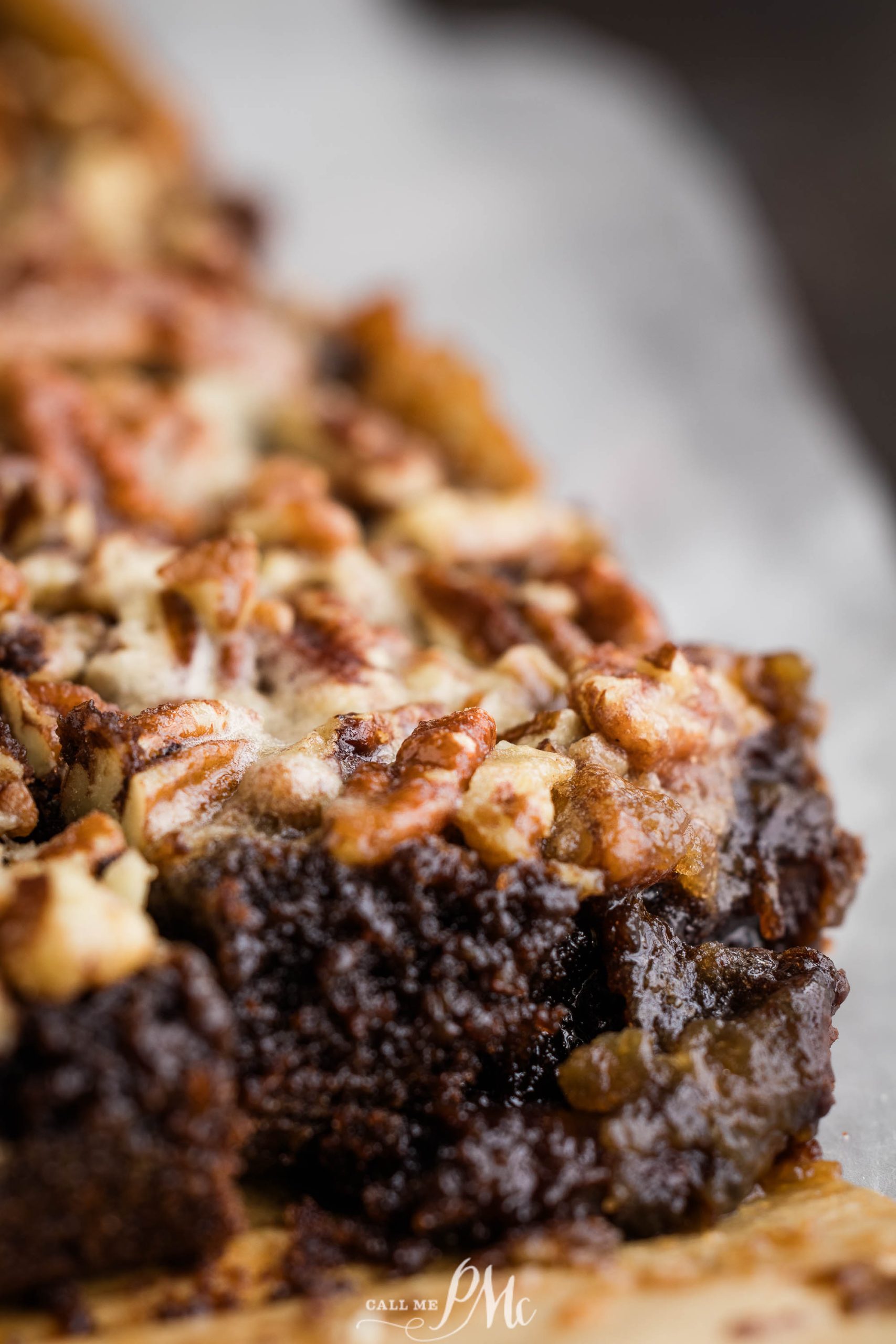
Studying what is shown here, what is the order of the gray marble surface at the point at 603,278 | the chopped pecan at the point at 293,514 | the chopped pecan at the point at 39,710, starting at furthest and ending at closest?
the gray marble surface at the point at 603,278 < the chopped pecan at the point at 293,514 < the chopped pecan at the point at 39,710

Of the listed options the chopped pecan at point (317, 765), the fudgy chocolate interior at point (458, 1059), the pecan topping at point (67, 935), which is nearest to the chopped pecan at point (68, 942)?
the pecan topping at point (67, 935)

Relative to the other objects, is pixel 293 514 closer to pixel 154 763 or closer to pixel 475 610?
pixel 475 610

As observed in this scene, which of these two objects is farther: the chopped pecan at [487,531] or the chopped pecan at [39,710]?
the chopped pecan at [487,531]

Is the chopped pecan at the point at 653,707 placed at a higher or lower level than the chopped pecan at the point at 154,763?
higher

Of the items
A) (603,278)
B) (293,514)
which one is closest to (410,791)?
(293,514)

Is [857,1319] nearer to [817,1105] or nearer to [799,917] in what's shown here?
[817,1105]

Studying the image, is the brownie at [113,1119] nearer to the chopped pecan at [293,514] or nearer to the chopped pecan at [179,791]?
the chopped pecan at [179,791]
